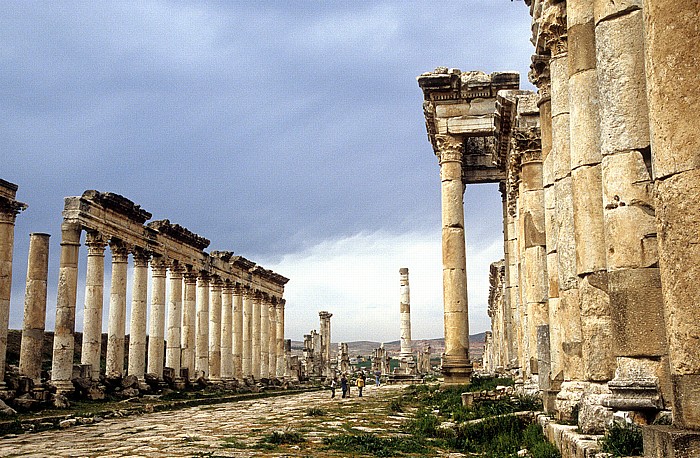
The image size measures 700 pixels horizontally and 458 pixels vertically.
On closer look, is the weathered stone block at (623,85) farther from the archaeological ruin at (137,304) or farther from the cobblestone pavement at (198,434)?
the archaeological ruin at (137,304)

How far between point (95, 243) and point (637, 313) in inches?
987

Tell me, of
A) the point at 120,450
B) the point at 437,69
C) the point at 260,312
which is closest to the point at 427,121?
the point at 437,69

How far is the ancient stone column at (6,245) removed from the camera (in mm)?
23750

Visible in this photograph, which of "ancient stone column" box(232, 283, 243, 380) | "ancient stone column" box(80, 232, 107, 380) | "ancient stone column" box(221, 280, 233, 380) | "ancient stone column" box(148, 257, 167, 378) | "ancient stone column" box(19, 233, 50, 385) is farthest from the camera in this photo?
"ancient stone column" box(232, 283, 243, 380)

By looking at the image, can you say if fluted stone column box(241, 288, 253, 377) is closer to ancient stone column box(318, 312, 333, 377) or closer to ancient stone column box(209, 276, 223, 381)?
ancient stone column box(209, 276, 223, 381)

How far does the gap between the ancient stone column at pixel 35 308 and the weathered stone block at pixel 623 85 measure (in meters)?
21.9

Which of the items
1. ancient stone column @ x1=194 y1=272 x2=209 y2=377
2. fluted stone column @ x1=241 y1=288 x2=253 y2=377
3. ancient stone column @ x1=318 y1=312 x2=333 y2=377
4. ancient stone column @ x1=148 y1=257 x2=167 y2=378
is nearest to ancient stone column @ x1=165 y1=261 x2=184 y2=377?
ancient stone column @ x1=148 y1=257 x2=167 y2=378

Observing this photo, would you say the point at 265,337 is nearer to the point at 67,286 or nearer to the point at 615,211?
the point at 67,286

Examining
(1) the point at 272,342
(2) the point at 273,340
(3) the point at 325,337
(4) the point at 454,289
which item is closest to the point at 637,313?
(4) the point at 454,289

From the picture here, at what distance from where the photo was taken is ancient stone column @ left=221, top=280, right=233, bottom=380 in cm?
4199

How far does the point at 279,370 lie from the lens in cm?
5338

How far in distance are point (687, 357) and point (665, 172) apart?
1329 millimetres

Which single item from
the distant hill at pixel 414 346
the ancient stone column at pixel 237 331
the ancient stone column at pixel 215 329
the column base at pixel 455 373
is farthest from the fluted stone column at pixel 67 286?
the distant hill at pixel 414 346

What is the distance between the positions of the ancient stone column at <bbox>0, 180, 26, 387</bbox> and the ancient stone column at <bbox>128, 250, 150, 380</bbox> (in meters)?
7.74
